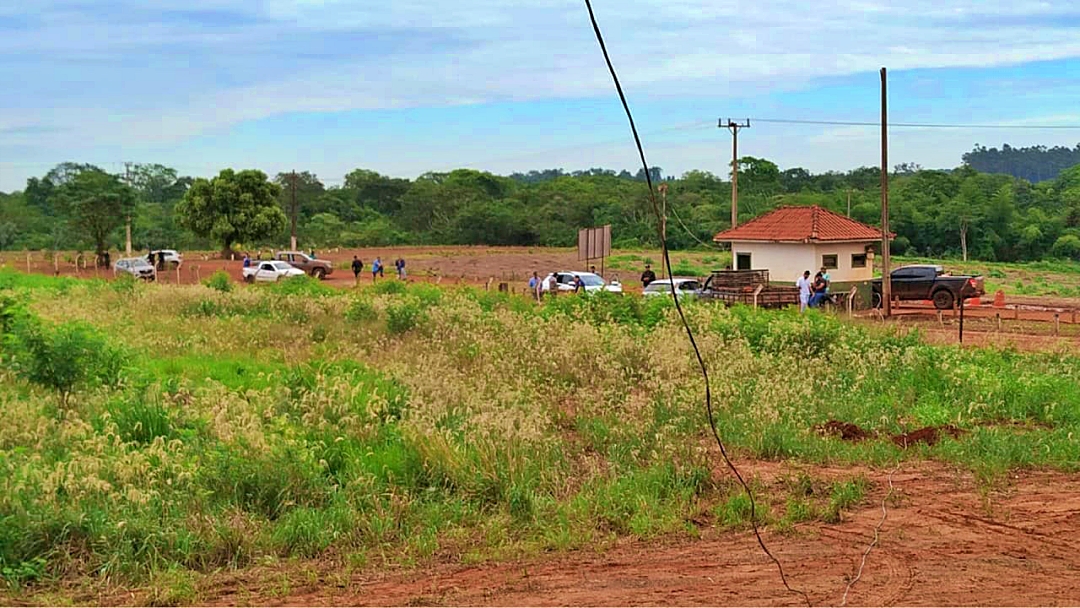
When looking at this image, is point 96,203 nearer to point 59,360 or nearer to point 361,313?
point 361,313

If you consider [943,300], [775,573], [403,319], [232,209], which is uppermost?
[232,209]

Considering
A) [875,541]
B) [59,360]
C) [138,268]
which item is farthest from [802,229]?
[138,268]

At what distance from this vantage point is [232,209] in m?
66.9

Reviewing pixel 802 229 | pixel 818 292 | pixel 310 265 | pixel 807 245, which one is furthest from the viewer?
pixel 310 265

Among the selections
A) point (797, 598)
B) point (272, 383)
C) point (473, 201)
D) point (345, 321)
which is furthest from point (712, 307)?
point (473, 201)

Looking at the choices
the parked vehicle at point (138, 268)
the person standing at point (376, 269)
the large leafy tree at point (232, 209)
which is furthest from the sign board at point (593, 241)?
the large leafy tree at point (232, 209)

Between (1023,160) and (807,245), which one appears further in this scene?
(1023,160)

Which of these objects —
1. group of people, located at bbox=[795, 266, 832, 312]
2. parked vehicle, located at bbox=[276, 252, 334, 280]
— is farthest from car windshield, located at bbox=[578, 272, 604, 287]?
parked vehicle, located at bbox=[276, 252, 334, 280]

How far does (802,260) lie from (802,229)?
41.0 inches

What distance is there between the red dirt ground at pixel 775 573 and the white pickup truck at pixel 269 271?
138 feet

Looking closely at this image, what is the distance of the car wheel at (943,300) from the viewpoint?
106 ft

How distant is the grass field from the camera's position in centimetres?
830

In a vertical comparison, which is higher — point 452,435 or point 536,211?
point 536,211

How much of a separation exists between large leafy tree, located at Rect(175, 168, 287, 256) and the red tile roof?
1545 inches
